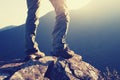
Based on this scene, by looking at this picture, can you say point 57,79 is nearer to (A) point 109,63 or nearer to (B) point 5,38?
(A) point 109,63

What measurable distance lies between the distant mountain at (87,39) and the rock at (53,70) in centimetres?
461

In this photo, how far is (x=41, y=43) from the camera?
1559 cm

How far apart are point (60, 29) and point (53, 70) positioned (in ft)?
3.82

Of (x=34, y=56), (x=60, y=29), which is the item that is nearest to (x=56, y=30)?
(x=60, y=29)

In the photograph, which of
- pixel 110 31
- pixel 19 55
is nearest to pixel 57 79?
pixel 110 31

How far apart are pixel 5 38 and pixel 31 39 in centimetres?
1064

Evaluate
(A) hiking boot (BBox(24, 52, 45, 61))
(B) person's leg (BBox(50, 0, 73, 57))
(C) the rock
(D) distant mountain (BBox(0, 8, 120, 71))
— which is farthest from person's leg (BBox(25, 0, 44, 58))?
(D) distant mountain (BBox(0, 8, 120, 71))

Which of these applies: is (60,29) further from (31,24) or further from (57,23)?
(31,24)

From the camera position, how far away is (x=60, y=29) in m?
6.76

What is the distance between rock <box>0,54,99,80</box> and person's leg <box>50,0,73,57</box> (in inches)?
10.3

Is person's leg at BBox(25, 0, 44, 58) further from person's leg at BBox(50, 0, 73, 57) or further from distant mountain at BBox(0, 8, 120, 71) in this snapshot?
distant mountain at BBox(0, 8, 120, 71)

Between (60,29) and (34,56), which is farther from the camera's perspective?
(60,29)

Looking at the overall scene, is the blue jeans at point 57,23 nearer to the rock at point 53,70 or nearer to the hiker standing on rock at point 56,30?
the hiker standing on rock at point 56,30

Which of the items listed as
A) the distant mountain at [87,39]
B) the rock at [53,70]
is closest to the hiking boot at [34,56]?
the rock at [53,70]
